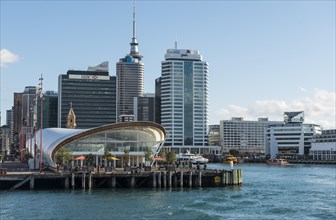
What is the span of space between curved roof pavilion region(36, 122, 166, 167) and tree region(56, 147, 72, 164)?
736 mm

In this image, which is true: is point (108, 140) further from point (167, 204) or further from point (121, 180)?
point (167, 204)

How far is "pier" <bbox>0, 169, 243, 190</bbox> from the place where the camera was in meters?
78.4

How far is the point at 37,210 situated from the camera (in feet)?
194

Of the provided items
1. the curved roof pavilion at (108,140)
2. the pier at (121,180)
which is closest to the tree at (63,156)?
the curved roof pavilion at (108,140)

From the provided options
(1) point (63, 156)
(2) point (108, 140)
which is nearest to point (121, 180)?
(1) point (63, 156)

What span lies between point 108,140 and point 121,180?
26.5 metres

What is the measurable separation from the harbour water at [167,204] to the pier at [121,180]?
2.80 meters

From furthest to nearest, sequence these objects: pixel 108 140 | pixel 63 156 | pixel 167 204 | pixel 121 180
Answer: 1. pixel 108 140
2. pixel 63 156
3. pixel 121 180
4. pixel 167 204

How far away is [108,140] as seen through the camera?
4289 inches

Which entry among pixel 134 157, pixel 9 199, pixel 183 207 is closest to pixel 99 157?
pixel 134 157

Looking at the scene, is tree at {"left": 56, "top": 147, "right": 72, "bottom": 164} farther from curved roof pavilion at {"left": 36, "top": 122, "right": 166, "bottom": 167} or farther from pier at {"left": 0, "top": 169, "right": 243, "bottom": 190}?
pier at {"left": 0, "top": 169, "right": 243, "bottom": 190}

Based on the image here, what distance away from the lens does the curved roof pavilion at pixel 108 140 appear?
10419cm

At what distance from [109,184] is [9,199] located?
17.7 meters

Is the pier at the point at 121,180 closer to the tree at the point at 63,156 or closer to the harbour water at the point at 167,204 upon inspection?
the harbour water at the point at 167,204
